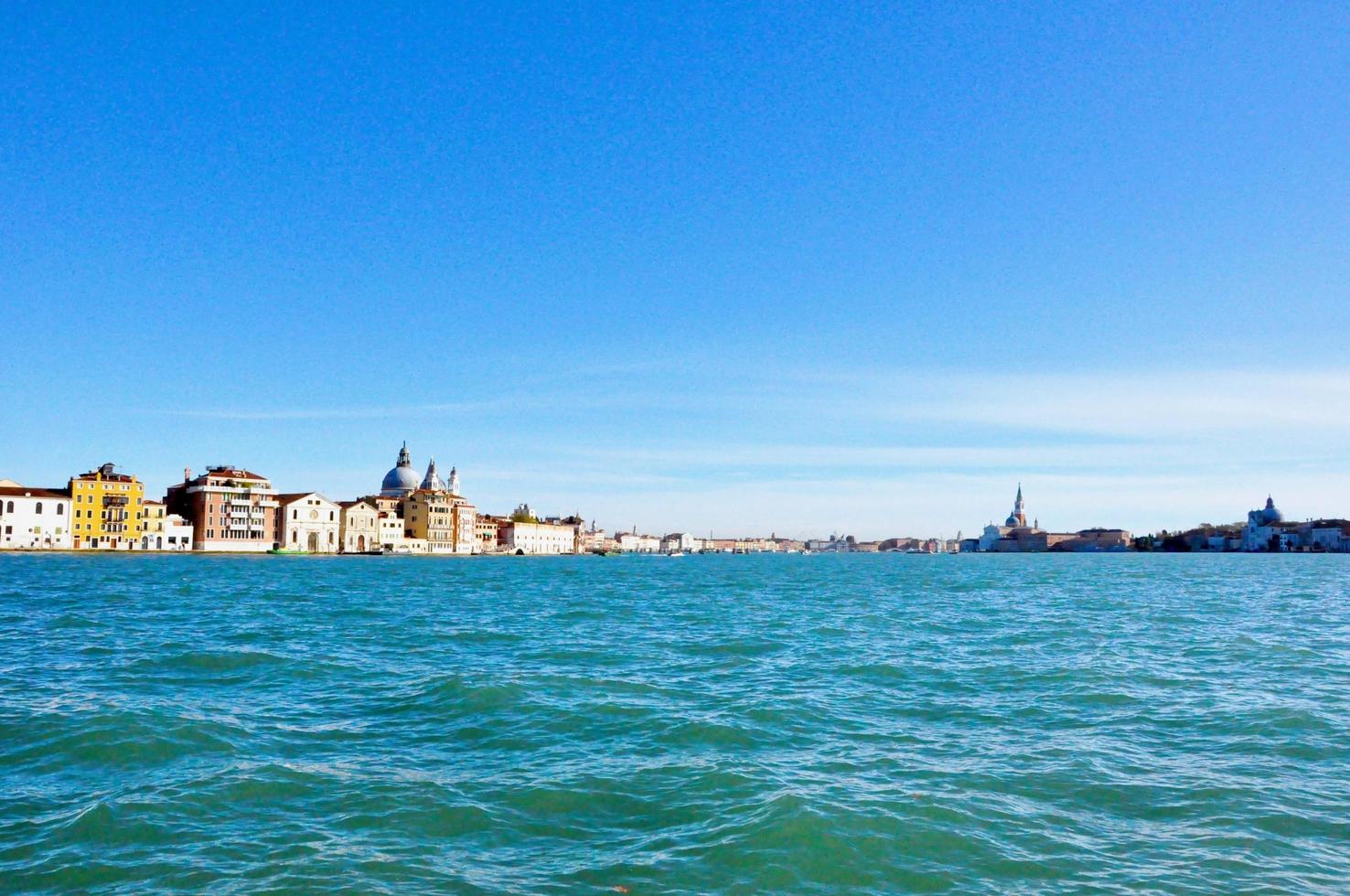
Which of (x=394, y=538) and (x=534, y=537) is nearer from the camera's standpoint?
(x=394, y=538)

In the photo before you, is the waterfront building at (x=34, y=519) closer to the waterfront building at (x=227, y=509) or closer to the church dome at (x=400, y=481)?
the waterfront building at (x=227, y=509)

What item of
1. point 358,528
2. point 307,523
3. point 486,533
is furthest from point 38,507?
point 486,533

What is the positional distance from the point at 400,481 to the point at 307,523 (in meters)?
32.9

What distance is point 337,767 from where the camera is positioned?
10.4m

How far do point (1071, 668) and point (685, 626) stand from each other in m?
12.4

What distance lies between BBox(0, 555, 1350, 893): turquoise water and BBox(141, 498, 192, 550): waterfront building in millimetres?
88205

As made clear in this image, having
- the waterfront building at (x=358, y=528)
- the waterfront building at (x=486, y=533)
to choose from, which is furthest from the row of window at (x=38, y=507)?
the waterfront building at (x=486, y=533)

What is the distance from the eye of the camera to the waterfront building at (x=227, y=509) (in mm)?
106812

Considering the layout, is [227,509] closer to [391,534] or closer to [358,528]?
[358,528]

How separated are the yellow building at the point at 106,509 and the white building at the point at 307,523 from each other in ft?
59.4

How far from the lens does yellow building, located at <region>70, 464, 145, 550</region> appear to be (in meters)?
96.0

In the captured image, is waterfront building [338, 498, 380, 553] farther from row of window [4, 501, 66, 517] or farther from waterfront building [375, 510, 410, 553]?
row of window [4, 501, 66, 517]

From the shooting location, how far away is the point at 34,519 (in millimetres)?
92750

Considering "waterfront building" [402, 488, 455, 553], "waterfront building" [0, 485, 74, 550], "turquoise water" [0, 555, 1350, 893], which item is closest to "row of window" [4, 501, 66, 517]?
"waterfront building" [0, 485, 74, 550]
